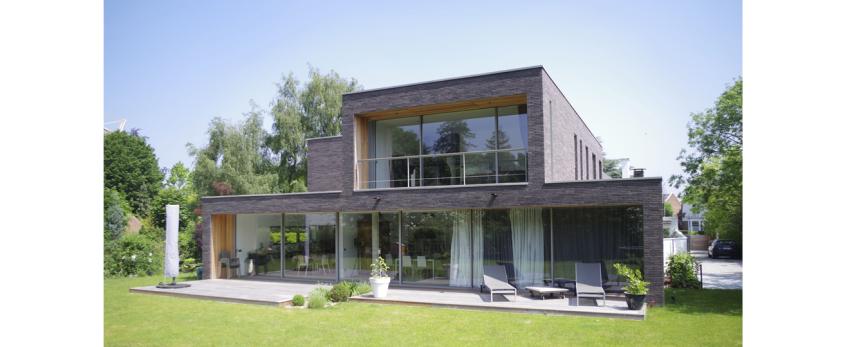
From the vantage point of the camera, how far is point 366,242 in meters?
14.9

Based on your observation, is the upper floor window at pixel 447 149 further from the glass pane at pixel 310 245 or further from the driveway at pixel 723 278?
the driveway at pixel 723 278

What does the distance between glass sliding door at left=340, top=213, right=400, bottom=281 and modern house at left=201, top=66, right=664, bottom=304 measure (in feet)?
0.10

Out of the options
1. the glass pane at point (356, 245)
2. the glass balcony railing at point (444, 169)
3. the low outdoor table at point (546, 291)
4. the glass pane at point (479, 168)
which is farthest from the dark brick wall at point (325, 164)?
the low outdoor table at point (546, 291)

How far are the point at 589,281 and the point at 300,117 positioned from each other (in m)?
23.4

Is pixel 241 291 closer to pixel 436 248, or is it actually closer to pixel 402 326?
pixel 436 248

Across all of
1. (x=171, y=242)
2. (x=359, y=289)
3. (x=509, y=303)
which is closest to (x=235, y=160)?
(x=171, y=242)

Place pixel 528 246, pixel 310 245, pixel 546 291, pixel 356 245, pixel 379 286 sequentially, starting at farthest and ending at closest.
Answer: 1. pixel 310 245
2. pixel 356 245
3. pixel 528 246
4. pixel 379 286
5. pixel 546 291

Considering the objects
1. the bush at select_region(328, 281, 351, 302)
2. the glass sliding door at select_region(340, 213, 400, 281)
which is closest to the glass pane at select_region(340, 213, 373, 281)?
the glass sliding door at select_region(340, 213, 400, 281)

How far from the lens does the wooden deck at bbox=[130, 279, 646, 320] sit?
33.6ft

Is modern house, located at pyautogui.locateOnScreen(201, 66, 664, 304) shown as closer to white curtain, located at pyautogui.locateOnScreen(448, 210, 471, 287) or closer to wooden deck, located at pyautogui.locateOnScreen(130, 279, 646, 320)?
white curtain, located at pyautogui.locateOnScreen(448, 210, 471, 287)

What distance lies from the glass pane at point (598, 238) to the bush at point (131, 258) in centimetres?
1423
